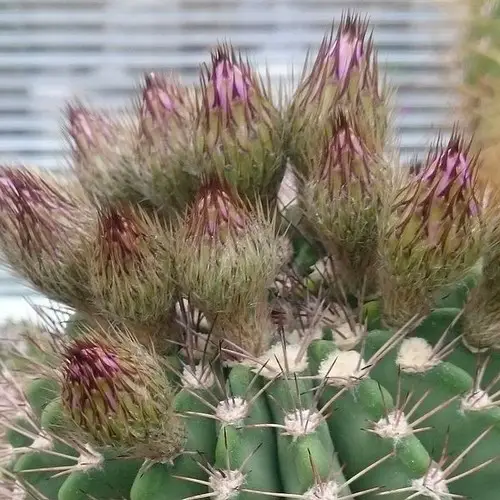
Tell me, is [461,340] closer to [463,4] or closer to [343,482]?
[343,482]

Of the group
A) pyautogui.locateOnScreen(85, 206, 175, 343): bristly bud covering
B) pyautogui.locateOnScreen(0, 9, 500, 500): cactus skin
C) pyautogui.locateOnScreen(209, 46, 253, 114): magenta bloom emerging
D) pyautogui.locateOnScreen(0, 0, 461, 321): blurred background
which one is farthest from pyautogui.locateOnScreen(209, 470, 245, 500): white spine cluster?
pyautogui.locateOnScreen(0, 0, 461, 321): blurred background

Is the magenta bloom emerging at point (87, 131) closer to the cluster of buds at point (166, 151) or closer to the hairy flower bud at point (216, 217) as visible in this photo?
the cluster of buds at point (166, 151)

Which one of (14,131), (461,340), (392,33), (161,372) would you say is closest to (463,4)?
(461,340)

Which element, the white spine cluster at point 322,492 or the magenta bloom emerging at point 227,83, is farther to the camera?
the magenta bloom emerging at point 227,83

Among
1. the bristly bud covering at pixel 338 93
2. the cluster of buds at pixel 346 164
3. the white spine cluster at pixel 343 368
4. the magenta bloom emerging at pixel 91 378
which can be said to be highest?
the bristly bud covering at pixel 338 93

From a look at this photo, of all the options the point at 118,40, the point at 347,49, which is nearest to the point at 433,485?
the point at 347,49

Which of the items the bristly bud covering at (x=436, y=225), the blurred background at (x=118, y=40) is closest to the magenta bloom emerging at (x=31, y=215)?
the bristly bud covering at (x=436, y=225)

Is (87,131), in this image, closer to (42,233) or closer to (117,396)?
(42,233)
